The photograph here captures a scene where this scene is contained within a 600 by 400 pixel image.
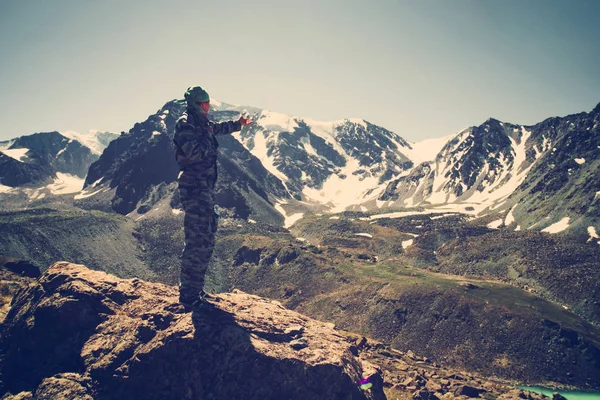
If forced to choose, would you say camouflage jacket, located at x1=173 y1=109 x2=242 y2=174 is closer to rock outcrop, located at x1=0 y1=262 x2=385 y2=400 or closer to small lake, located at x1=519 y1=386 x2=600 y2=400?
rock outcrop, located at x1=0 y1=262 x2=385 y2=400

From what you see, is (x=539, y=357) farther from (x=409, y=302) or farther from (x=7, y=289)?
(x=7, y=289)

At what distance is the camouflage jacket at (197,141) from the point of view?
1293 inches

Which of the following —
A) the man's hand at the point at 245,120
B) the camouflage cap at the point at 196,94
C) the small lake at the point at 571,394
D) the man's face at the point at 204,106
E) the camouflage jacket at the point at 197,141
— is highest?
the camouflage cap at the point at 196,94

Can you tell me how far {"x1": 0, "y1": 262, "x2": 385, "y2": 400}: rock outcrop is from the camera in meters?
30.3

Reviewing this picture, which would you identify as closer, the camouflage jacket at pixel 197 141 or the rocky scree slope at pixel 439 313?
the camouflage jacket at pixel 197 141

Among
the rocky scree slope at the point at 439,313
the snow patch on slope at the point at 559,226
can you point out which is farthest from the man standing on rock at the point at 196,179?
the snow patch on slope at the point at 559,226

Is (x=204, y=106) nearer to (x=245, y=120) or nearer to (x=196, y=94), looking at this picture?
(x=196, y=94)

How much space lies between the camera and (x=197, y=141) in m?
33.0

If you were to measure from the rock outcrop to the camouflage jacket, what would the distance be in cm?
1209

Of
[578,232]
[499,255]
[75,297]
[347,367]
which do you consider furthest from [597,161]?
[75,297]

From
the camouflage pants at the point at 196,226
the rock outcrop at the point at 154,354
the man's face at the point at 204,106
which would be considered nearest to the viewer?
the rock outcrop at the point at 154,354

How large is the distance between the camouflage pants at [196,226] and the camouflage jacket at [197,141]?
4.21 feet

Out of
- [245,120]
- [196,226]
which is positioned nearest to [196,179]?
[196,226]

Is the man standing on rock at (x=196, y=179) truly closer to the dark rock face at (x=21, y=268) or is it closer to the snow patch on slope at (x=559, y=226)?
the dark rock face at (x=21, y=268)
